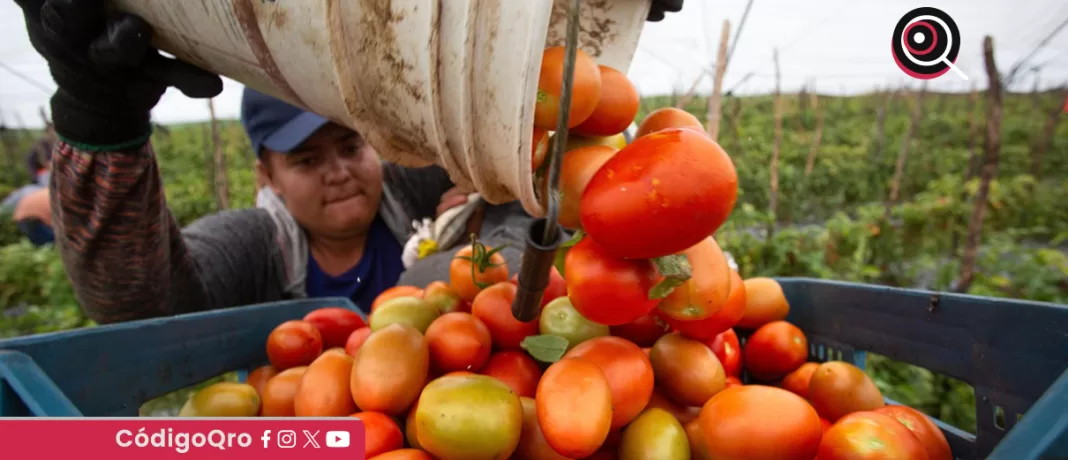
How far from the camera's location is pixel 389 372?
1.04 m

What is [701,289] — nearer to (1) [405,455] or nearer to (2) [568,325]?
(2) [568,325]

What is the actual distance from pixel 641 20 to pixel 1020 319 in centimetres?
84

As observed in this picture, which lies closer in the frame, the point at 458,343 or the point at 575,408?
the point at 575,408

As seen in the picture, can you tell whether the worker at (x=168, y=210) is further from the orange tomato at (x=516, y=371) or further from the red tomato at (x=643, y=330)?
the orange tomato at (x=516, y=371)

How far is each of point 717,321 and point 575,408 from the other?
38 centimetres

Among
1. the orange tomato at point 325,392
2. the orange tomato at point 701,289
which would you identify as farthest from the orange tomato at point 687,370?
the orange tomato at point 325,392

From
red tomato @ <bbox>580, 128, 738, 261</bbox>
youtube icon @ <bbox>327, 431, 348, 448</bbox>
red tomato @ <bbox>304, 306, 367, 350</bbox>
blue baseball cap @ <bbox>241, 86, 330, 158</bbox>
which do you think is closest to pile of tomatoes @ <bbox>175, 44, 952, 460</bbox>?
red tomato @ <bbox>580, 128, 738, 261</bbox>

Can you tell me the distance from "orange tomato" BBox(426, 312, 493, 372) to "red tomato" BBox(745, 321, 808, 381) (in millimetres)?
624

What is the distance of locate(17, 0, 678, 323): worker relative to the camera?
139cm

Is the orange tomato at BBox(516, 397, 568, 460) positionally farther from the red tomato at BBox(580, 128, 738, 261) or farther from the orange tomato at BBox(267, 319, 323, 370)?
the orange tomato at BBox(267, 319, 323, 370)

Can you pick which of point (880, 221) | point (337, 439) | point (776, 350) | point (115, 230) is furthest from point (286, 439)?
point (880, 221)

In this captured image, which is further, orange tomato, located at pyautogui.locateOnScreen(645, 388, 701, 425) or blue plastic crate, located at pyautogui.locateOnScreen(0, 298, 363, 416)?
orange tomato, located at pyautogui.locateOnScreen(645, 388, 701, 425)

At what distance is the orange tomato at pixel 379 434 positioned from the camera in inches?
38.2

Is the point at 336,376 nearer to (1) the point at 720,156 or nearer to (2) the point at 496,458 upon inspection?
(2) the point at 496,458
